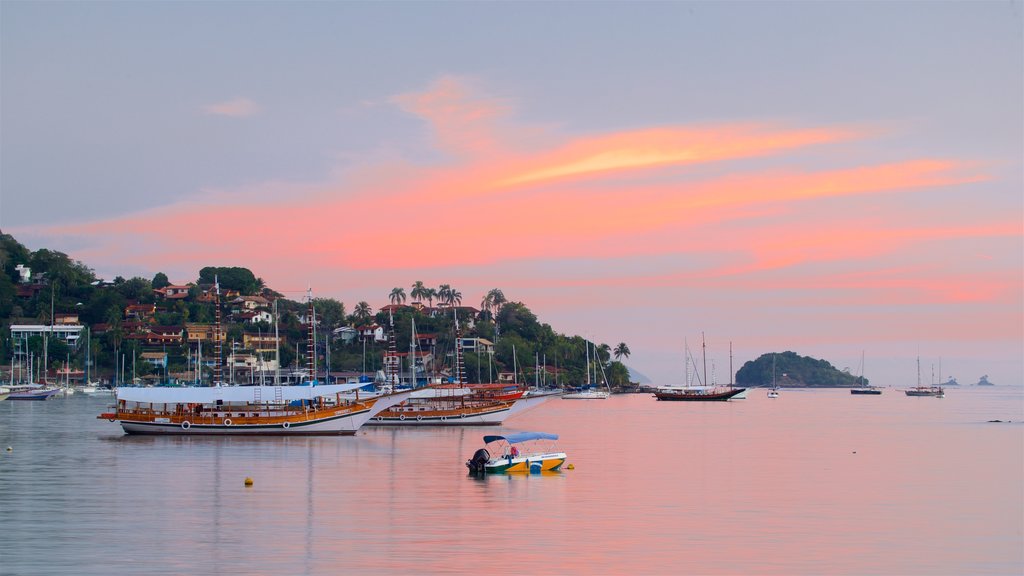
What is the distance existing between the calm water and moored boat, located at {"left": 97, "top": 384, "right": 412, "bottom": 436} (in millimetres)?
2961

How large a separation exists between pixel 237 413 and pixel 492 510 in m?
48.0

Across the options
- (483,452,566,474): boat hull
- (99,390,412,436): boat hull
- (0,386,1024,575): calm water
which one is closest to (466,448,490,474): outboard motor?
(483,452,566,474): boat hull

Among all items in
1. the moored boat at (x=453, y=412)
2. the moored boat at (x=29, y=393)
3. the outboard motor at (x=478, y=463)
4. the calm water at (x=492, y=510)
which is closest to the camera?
the calm water at (x=492, y=510)

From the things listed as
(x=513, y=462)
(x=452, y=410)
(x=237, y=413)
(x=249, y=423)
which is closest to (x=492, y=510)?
(x=513, y=462)

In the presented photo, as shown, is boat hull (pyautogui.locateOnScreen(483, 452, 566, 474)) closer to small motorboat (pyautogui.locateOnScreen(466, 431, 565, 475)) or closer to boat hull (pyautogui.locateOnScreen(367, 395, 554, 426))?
small motorboat (pyautogui.locateOnScreen(466, 431, 565, 475))

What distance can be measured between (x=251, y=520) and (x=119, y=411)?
5056 cm

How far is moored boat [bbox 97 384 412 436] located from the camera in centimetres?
8350

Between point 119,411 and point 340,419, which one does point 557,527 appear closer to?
point 340,419

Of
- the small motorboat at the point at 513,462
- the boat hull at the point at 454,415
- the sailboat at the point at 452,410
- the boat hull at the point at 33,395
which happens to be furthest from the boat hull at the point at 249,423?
the boat hull at the point at 33,395

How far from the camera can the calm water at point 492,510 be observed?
3331cm

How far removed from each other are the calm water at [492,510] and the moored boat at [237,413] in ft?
9.71

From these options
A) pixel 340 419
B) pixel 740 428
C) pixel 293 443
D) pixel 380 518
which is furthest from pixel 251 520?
pixel 740 428

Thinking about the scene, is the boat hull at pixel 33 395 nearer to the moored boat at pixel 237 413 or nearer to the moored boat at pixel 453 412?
the moored boat at pixel 453 412

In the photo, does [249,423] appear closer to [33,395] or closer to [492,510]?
[492,510]
